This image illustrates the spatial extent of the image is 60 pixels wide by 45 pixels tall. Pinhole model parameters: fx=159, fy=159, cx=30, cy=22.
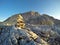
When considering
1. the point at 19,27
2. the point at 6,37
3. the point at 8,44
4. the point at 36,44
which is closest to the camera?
the point at 36,44

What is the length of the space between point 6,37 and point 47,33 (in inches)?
692

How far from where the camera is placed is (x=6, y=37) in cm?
5928

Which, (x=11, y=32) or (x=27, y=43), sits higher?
(x=11, y=32)

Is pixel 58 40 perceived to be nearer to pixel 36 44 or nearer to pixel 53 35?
pixel 53 35

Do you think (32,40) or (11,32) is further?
(11,32)

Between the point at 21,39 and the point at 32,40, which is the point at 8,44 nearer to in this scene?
the point at 21,39

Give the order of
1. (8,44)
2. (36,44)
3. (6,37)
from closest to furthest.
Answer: (36,44) < (8,44) < (6,37)

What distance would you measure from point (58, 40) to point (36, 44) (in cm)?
1226

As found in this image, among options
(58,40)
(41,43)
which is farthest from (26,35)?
(58,40)

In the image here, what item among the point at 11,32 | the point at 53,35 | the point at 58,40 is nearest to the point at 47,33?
the point at 53,35

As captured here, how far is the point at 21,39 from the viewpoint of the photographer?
56.1 metres

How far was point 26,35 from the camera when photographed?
56344mm

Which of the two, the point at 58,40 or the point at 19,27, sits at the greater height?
the point at 19,27

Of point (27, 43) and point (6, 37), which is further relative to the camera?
point (6, 37)
